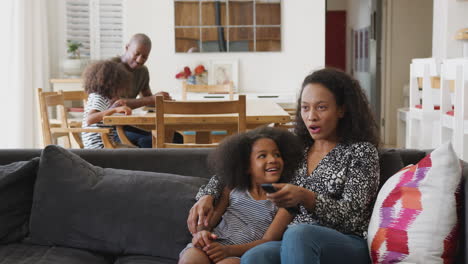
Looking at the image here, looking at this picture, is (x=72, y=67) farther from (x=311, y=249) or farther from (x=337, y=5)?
(x=337, y=5)

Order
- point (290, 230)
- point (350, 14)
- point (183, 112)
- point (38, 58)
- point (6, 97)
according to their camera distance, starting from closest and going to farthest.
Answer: point (290, 230) → point (183, 112) → point (6, 97) → point (38, 58) → point (350, 14)

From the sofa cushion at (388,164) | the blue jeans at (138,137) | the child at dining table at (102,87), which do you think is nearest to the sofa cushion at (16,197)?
the sofa cushion at (388,164)

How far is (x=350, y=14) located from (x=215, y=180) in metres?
9.90

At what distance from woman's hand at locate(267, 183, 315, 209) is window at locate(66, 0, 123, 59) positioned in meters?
5.47

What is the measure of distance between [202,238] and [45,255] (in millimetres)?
563

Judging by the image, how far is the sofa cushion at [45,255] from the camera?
6.93 feet

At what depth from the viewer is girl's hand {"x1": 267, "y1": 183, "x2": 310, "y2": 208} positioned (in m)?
1.82

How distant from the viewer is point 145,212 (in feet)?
7.32

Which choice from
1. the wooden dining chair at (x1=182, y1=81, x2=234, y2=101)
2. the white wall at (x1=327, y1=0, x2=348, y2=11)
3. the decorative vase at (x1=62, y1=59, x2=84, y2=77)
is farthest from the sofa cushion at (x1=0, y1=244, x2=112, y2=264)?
the white wall at (x1=327, y1=0, x2=348, y2=11)

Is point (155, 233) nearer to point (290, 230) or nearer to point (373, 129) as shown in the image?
point (290, 230)

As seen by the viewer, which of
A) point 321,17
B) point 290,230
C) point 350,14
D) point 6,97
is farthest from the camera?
point 350,14

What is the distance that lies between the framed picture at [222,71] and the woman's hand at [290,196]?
5258 millimetres

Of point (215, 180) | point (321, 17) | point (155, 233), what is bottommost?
point (155, 233)

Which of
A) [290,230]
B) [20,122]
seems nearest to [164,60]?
[20,122]
